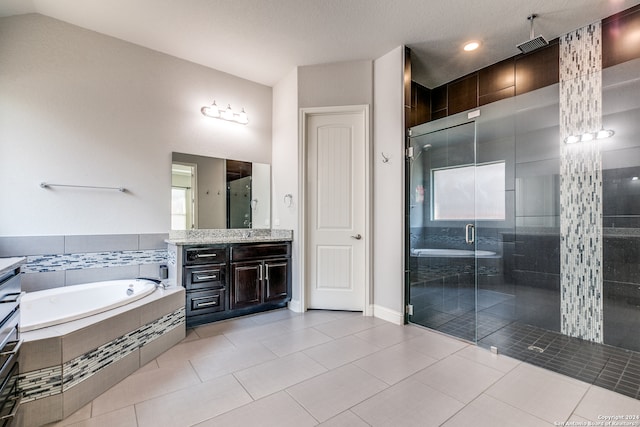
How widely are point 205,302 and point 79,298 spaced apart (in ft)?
3.38

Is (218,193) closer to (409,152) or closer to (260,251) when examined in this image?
(260,251)

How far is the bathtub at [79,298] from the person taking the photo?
83.6 inches

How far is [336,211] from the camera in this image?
337cm

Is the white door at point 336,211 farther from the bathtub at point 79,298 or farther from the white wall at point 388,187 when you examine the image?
the bathtub at point 79,298

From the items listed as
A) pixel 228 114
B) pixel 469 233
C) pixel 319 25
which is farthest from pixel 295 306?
pixel 319 25

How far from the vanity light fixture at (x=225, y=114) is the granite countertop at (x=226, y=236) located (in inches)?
54.3

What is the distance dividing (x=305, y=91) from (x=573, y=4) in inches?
98.7

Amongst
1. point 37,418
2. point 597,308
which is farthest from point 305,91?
point 597,308

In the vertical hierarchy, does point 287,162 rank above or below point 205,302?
above

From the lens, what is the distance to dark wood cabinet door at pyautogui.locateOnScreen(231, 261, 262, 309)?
3035mm

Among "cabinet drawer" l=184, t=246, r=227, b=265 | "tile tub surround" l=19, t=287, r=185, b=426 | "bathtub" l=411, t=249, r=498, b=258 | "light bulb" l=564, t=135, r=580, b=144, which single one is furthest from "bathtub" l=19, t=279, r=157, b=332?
"light bulb" l=564, t=135, r=580, b=144

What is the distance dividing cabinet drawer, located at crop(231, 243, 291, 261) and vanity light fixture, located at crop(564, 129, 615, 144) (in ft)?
10.1

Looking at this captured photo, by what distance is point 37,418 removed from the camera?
1.47m

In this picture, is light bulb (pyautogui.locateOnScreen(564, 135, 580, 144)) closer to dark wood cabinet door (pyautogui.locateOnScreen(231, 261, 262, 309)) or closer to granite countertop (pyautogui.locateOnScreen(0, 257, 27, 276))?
dark wood cabinet door (pyautogui.locateOnScreen(231, 261, 262, 309))
